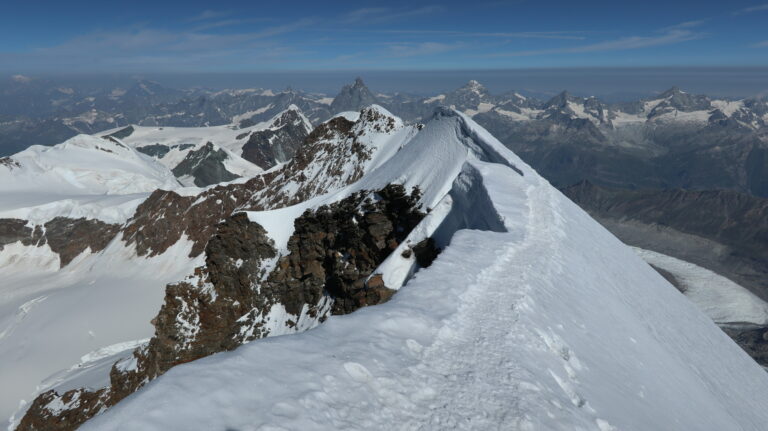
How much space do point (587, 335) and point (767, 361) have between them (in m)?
162

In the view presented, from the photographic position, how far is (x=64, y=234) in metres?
116

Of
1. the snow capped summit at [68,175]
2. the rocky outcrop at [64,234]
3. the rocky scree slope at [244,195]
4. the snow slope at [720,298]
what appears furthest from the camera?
the snow capped summit at [68,175]


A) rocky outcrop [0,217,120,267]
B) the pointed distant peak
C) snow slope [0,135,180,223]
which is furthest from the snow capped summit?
the pointed distant peak

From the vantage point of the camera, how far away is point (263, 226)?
50781 millimetres

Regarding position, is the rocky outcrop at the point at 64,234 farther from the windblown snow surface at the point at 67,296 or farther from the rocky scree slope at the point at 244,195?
the rocky scree slope at the point at 244,195

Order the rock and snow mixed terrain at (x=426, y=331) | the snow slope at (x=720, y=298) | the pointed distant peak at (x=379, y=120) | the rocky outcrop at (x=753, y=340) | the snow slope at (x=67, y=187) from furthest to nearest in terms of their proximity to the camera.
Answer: the snow slope at (x=720, y=298), the snow slope at (x=67, y=187), the rocky outcrop at (x=753, y=340), the pointed distant peak at (x=379, y=120), the rock and snow mixed terrain at (x=426, y=331)

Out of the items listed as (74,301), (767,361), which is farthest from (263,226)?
(767,361)

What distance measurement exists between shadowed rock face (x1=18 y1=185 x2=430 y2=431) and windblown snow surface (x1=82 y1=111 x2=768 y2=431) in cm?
1874

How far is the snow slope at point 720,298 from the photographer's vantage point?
15275 centimetres

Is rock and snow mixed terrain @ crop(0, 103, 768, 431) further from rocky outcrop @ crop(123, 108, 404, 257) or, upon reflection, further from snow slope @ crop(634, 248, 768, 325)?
snow slope @ crop(634, 248, 768, 325)

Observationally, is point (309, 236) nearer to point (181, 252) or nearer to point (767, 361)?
point (181, 252)

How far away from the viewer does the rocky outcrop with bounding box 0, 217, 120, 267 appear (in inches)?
4368

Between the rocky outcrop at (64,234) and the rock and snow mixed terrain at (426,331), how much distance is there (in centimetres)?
4743

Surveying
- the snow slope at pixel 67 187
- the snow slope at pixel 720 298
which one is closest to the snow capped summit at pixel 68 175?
the snow slope at pixel 67 187
